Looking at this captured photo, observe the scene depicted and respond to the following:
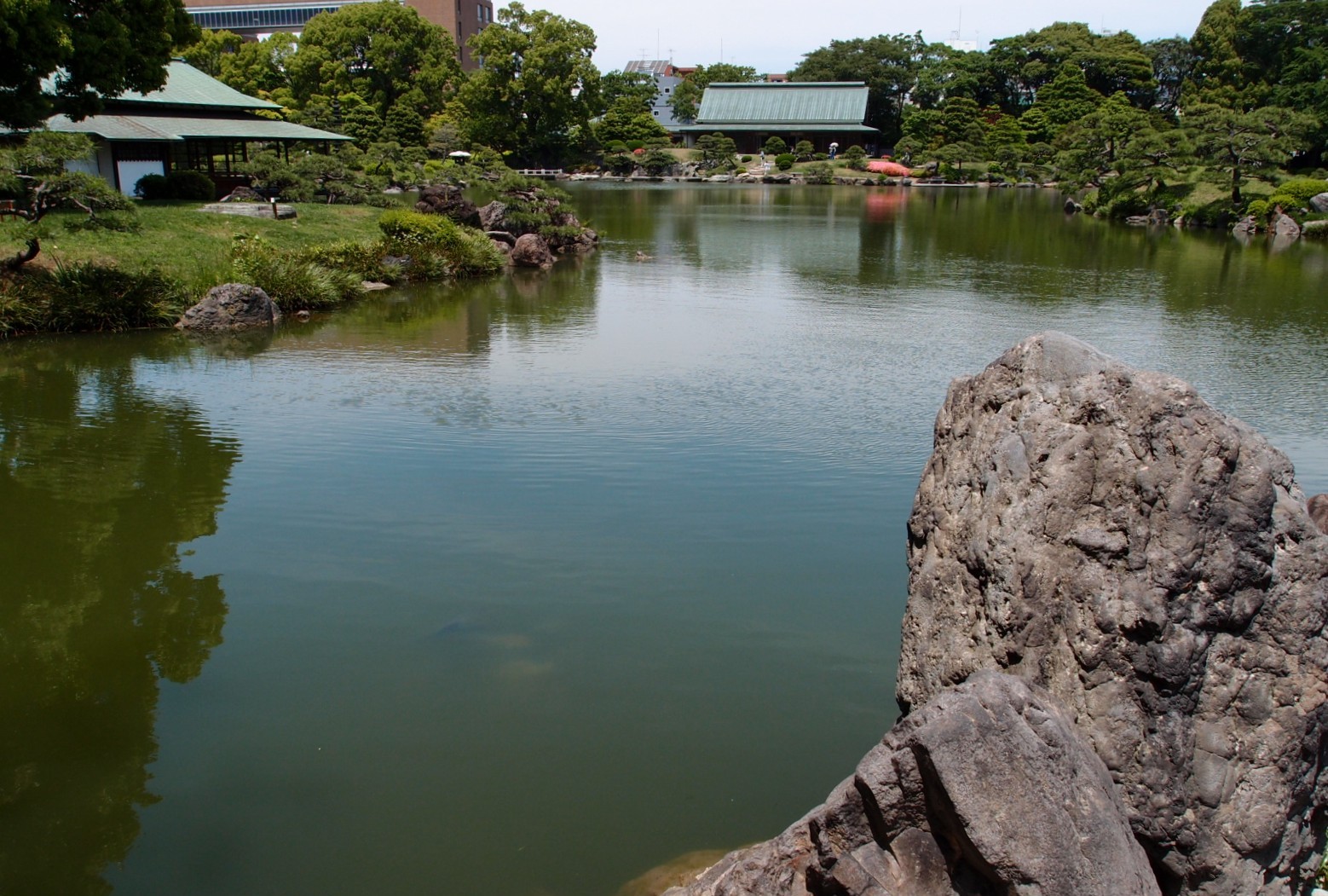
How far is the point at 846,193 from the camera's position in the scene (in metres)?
52.7

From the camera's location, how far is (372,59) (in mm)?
64750

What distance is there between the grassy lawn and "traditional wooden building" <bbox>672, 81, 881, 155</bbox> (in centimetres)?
5105

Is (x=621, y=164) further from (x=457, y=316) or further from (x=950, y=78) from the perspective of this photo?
(x=457, y=316)

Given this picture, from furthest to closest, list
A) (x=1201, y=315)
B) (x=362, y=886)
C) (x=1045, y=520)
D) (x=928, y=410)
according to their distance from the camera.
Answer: (x=1201, y=315), (x=928, y=410), (x=362, y=886), (x=1045, y=520)

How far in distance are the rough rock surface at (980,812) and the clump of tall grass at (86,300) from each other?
48.2ft

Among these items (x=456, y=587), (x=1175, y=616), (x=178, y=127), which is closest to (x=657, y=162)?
(x=178, y=127)

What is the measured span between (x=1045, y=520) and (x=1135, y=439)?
0.41 meters

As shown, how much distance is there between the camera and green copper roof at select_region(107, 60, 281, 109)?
30.1m

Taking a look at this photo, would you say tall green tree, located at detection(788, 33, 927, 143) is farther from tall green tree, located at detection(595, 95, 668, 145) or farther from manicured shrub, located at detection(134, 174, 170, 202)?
manicured shrub, located at detection(134, 174, 170, 202)

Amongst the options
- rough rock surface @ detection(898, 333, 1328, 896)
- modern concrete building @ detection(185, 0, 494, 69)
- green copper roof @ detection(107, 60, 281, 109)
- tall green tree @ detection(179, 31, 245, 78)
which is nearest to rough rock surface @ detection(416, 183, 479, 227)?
green copper roof @ detection(107, 60, 281, 109)

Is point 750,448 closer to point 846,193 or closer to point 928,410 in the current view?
point 928,410

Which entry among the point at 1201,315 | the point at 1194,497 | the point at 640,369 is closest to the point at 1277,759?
the point at 1194,497

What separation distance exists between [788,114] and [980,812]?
7429 centimetres

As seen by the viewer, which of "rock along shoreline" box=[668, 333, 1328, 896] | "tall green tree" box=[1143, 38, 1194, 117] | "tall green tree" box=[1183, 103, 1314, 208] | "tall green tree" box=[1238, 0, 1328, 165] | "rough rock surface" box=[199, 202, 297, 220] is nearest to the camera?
"rock along shoreline" box=[668, 333, 1328, 896]
